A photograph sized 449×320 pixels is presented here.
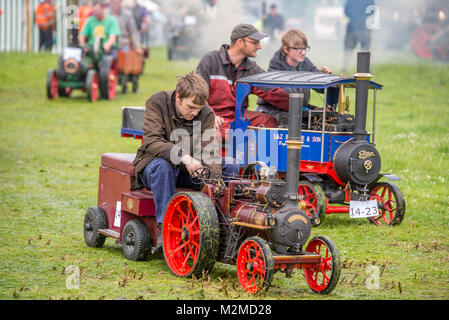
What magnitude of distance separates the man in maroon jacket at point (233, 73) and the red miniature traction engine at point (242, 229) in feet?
6.40

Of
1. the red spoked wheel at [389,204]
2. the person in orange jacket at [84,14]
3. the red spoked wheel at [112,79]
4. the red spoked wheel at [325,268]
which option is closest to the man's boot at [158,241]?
the red spoked wheel at [325,268]

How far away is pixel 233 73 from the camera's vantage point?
306 inches

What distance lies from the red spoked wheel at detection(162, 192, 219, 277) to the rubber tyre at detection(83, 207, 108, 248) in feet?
3.52

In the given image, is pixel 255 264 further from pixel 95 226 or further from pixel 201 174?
pixel 95 226

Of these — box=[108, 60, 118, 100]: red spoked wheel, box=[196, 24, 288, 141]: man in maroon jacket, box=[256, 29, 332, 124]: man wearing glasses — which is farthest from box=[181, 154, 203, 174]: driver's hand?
box=[108, 60, 118, 100]: red spoked wheel

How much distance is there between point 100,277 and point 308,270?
138cm

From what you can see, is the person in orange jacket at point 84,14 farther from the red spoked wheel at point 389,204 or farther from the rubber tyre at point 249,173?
the rubber tyre at point 249,173

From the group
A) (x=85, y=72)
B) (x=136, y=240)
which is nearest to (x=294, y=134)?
(x=136, y=240)

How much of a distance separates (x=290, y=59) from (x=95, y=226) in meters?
2.98

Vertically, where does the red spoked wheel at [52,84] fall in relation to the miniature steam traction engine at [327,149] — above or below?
above

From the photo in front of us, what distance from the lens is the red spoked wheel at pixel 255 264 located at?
4.61 m

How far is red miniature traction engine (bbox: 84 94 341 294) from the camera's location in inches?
186

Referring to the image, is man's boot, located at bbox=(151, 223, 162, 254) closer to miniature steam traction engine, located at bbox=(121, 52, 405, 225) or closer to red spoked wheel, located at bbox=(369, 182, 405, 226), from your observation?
miniature steam traction engine, located at bbox=(121, 52, 405, 225)

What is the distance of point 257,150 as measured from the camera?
7770 mm
